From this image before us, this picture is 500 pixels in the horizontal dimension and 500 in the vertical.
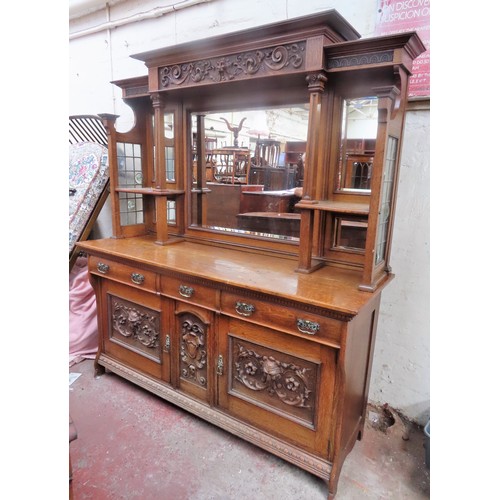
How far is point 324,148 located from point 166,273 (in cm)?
98

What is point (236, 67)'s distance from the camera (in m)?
1.66

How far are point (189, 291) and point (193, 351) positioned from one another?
340 mm

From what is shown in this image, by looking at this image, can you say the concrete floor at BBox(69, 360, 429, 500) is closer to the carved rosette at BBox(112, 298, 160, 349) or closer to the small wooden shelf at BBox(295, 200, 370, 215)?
the carved rosette at BBox(112, 298, 160, 349)

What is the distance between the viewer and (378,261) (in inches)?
60.2

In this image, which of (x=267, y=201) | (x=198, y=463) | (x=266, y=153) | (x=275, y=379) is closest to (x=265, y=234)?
(x=267, y=201)

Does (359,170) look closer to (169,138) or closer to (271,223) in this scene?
(271,223)

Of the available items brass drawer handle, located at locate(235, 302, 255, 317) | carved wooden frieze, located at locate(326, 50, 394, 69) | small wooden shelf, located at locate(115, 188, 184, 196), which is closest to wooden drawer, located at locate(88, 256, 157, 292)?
small wooden shelf, located at locate(115, 188, 184, 196)

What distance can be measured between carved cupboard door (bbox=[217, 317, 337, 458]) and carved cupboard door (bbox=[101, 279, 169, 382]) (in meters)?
0.46

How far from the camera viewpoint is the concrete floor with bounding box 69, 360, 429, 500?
5.11 feet

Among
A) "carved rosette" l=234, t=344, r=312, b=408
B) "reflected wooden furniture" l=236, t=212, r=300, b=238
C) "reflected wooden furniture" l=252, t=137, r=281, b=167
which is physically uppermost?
"reflected wooden furniture" l=252, t=137, r=281, b=167

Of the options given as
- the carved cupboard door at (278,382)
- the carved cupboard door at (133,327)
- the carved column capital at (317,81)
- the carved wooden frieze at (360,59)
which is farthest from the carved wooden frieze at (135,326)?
the carved wooden frieze at (360,59)

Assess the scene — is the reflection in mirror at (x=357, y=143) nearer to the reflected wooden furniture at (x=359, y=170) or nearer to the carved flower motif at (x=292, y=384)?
the reflected wooden furniture at (x=359, y=170)
